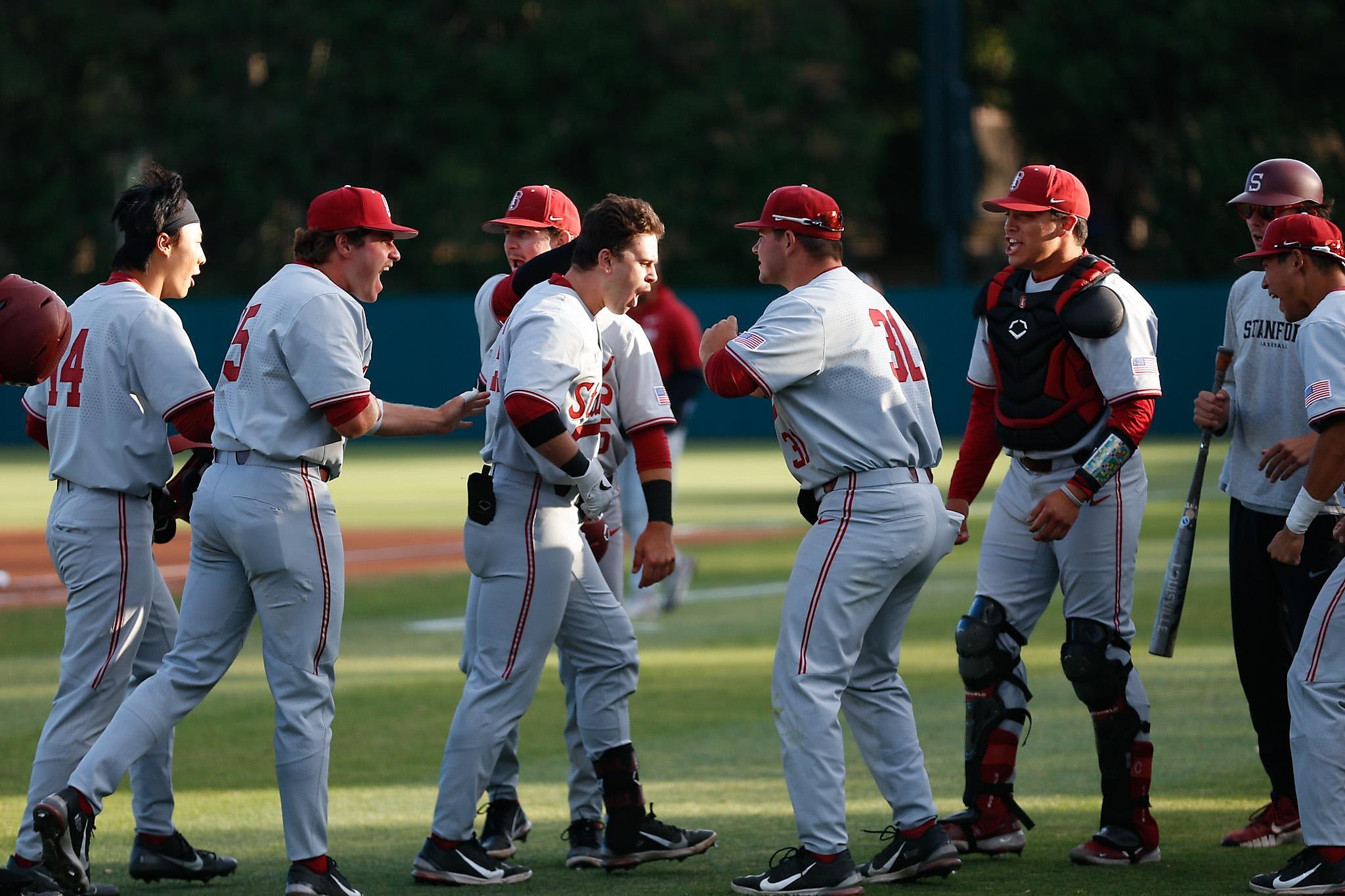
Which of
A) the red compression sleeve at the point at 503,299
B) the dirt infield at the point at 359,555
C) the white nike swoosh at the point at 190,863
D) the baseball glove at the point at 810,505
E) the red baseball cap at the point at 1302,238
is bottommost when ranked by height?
the white nike swoosh at the point at 190,863

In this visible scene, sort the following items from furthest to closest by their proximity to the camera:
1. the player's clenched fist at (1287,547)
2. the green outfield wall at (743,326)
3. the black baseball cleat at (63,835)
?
the green outfield wall at (743,326), the player's clenched fist at (1287,547), the black baseball cleat at (63,835)

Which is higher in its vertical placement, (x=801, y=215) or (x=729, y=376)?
(x=801, y=215)

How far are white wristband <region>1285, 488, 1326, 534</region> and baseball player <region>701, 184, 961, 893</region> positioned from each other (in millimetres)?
1137

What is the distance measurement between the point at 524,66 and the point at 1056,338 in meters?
40.3

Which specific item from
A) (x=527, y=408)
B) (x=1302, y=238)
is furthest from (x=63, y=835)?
(x=1302, y=238)

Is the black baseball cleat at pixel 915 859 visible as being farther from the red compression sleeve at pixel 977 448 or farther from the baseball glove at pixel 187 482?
the baseball glove at pixel 187 482

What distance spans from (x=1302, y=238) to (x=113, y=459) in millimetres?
4162

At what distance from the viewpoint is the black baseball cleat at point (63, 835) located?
5.57 meters

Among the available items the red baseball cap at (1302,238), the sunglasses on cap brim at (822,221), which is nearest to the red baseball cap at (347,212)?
the sunglasses on cap brim at (822,221)

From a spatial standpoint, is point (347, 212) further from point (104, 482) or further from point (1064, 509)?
point (1064, 509)

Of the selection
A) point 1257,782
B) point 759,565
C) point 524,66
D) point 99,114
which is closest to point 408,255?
point 524,66

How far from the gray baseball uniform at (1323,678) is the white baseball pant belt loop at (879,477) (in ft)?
4.35

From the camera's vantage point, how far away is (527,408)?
5938 mm

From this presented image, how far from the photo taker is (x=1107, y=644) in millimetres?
6547
